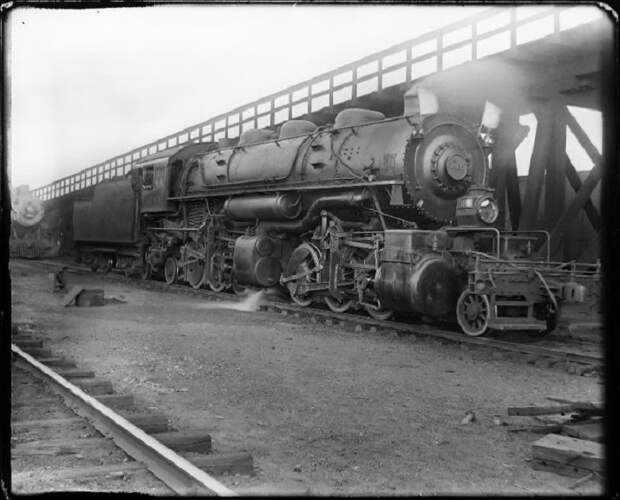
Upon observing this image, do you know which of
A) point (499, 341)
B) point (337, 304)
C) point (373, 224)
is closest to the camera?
point (499, 341)

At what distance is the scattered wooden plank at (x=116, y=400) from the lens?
474 centimetres

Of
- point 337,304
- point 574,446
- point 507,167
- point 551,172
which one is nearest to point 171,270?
point 337,304

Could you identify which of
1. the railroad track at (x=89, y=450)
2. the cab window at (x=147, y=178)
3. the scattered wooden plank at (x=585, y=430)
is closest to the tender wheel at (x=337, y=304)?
the railroad track at (x=89, y=450)

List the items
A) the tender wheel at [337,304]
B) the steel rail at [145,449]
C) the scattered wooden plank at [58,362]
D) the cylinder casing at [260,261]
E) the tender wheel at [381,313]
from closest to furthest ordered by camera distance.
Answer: the steel rail at [145,449] → the scattered wooden plank at [58,362] → the tender wheel at [381,313] → the tender wheel at [337,304] → the cylinder casing at [260,261]

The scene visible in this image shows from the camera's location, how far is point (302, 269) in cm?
1169

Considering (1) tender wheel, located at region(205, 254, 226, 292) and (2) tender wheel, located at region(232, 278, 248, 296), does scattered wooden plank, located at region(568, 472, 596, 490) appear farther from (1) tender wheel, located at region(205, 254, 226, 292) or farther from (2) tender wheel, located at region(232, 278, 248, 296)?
(1) tender wheel, located at region(205, 254, 226, 292)

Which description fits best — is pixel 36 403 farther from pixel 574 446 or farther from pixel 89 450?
pixel 574 446

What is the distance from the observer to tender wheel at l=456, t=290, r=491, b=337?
8.08 meters

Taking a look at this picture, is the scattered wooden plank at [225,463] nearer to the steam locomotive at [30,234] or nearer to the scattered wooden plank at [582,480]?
the scattered wooden plank at [582,480]

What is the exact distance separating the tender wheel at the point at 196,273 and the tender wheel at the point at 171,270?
3.35 ft

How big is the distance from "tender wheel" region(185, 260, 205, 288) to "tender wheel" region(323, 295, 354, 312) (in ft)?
16.8

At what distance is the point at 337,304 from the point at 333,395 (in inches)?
226

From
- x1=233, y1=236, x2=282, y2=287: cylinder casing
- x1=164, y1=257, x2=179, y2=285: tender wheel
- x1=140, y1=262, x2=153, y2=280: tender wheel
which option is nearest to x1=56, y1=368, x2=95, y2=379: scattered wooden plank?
x1=233, y1=236, x2=282, y2=287: cylinder casing

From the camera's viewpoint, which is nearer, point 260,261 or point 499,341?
point 499,341
